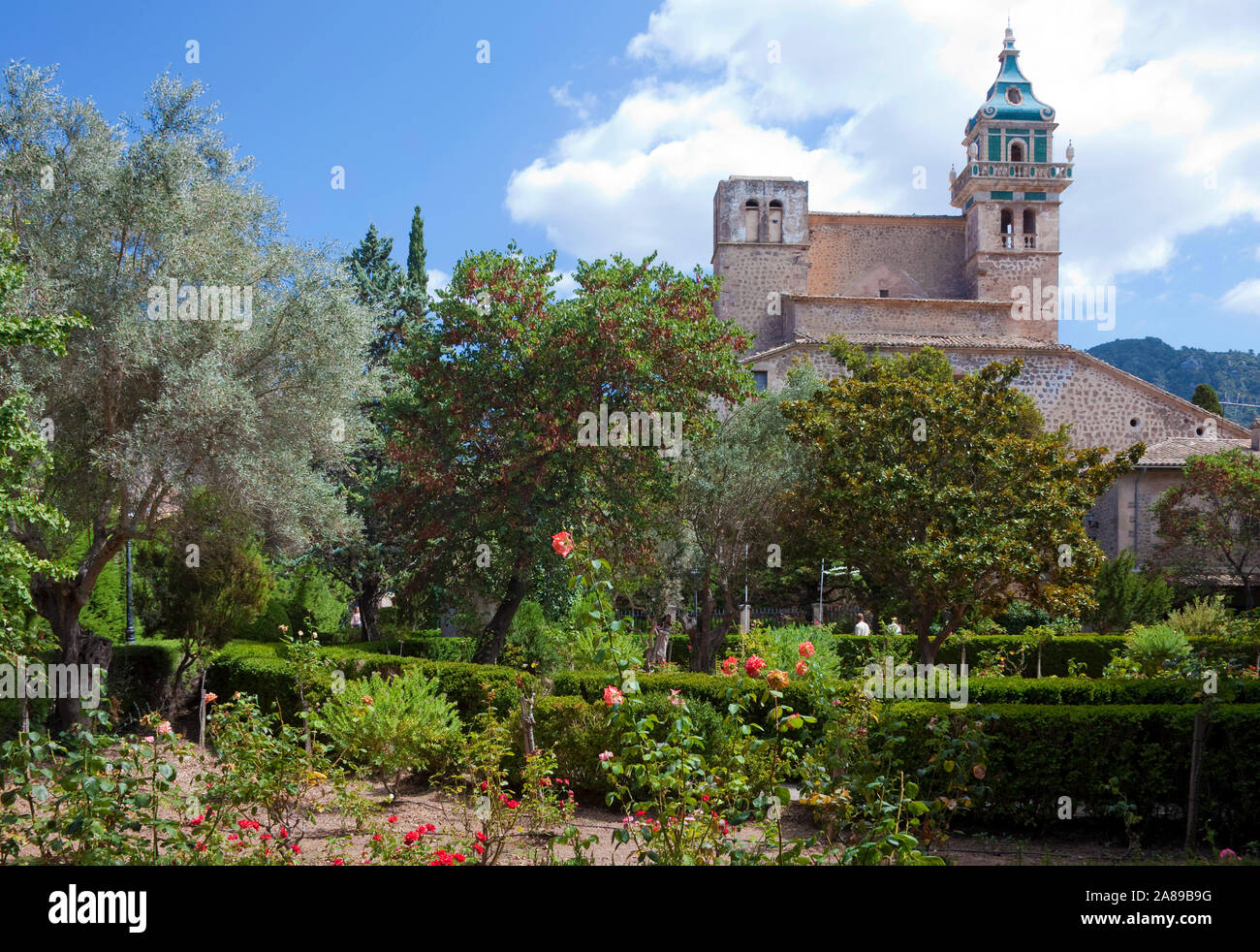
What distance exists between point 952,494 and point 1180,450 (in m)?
21.3

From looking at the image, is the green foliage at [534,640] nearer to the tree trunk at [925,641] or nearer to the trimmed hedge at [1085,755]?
the tree trunk at [925,641]

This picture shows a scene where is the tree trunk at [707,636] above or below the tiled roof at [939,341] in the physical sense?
below

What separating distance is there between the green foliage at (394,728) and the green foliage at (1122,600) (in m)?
20.5

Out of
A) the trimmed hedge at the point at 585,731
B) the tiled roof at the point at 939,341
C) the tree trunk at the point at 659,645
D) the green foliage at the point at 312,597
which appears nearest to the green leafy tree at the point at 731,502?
the tree trunk at the point at 659,645

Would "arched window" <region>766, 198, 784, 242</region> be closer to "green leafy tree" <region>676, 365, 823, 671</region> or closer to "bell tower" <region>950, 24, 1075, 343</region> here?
"bell tower" <region>950, 24, 1075, 343</region>

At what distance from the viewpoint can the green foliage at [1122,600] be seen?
2431 centimetres

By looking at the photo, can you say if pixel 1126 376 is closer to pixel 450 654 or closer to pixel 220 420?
pixel 450 654

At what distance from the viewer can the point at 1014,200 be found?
42250 millimetres

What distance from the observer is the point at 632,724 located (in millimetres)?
4656

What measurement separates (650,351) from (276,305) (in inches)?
211

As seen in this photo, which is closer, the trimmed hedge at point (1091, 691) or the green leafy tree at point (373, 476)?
the trimmed hedge at point (1091, 691)

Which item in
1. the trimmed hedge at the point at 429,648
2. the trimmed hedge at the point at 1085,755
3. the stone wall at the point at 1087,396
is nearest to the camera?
the trimmed hedge at the point at 1085,755

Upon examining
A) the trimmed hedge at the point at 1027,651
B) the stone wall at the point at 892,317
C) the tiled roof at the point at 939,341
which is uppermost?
the stone wall at the point at 892,317
